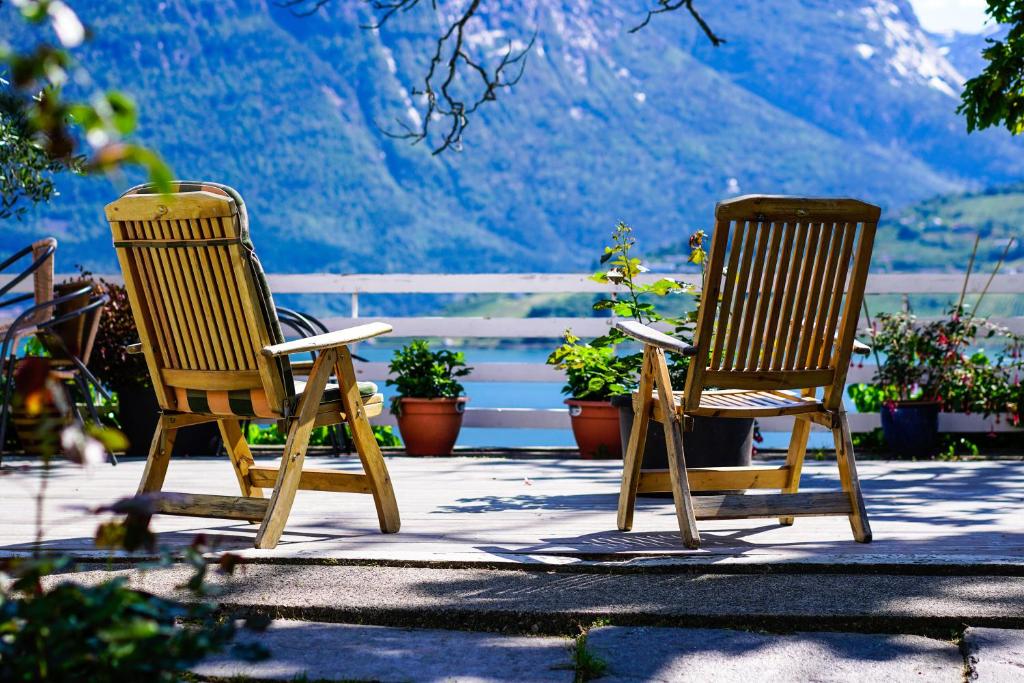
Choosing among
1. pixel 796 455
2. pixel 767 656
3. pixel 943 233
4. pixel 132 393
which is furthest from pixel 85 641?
pixel 943 233

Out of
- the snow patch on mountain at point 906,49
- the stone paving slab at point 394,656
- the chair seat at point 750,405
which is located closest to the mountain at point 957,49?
the snow patch on mountain at point 906,49

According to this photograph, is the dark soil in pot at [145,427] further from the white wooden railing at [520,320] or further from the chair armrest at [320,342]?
the chair armrest at [320,342]

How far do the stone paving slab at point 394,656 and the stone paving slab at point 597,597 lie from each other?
2.3 inches

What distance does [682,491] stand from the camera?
10.5 ft

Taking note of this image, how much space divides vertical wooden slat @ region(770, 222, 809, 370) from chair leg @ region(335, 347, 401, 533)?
1.18 meters

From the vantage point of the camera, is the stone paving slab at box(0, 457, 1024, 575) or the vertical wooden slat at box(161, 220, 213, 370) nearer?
the stone paving slab at box(0, 457, 1024, 575)

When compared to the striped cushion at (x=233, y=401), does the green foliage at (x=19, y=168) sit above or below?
above

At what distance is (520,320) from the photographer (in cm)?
686

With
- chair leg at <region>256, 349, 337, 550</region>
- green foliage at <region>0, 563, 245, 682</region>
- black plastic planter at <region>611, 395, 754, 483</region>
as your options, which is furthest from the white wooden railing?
green foliage at <region>0, 563, 245, 682</region>

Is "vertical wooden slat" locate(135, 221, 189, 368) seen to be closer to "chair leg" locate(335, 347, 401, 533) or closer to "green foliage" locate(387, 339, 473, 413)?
"chair leg" locate(335, 347, 401, 533)

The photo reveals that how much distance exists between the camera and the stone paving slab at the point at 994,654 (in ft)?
7.01

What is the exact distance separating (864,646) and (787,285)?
1.21 meters

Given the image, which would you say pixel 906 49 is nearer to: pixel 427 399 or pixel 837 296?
pixel 427 399

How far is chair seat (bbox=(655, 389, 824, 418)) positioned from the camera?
3250 mm
